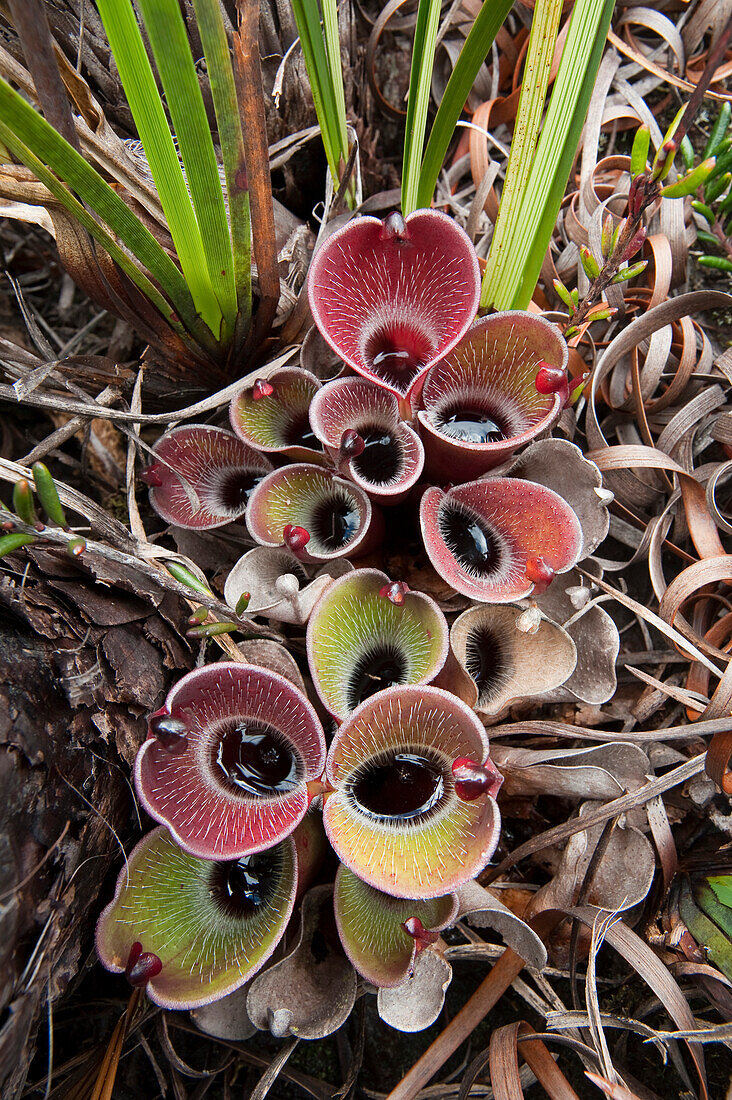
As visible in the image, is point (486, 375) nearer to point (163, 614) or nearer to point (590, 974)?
point (163, 614)

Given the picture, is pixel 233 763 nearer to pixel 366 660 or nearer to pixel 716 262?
pixel 366 660

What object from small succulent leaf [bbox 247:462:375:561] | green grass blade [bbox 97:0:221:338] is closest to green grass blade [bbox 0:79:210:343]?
green grass blade [bbox 97:0:221:338]

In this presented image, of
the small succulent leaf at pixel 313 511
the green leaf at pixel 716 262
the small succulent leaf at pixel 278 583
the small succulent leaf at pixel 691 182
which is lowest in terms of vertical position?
the small succulent leaf at pixel 278 583

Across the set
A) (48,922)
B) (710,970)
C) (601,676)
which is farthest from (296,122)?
(710,970)

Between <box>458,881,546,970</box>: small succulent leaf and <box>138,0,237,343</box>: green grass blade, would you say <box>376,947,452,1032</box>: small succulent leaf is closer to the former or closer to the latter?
<box>458,881,546,970</box>: small succulent leaf

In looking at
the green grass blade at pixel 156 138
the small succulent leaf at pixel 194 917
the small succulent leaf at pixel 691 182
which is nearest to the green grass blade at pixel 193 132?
the green grass blade at pixel 156 138

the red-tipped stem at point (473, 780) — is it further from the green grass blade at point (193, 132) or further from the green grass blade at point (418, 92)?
the green grass blade at point (418, 92)

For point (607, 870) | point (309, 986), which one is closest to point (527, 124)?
point (607, 870)
